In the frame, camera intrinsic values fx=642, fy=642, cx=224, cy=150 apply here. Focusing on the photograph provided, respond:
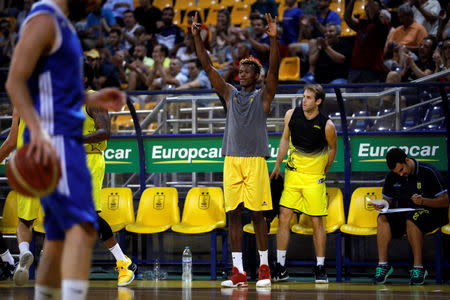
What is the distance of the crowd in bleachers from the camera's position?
34.9ft

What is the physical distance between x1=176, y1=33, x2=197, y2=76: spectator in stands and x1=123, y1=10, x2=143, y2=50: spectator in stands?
1.46 m

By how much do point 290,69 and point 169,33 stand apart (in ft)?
13.1

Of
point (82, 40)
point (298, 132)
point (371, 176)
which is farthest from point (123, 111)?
point (82, 40)

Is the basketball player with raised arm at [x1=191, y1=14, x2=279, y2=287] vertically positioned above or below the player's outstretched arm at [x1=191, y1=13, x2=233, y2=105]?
below

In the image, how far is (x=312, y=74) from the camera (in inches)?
443

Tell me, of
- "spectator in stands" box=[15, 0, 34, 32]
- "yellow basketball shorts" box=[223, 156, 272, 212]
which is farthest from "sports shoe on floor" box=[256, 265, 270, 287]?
"spectator in stands" box=[15, 0, 34, 32]

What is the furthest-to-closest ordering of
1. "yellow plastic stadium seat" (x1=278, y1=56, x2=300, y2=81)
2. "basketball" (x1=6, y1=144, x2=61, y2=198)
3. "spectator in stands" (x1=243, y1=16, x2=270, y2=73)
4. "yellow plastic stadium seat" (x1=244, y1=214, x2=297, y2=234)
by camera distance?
"spectator in stands" (x1=243, y1=16, x2=270, y2=73) → "yellow plastic stadium seat" (x1=278, y1=56, x2=300, y2=81) → "yellow plastic stadium seat" (x1=244, y1=214, x2=297, y2=234) → "basketball" (x1=6, y1=144, x2=61, y2=198)

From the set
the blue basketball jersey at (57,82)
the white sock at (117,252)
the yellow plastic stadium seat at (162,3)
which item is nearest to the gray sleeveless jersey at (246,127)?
the white sock at (117,252)

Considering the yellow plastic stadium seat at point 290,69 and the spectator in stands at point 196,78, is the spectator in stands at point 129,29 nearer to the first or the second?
the spectator in stands at point 196,78

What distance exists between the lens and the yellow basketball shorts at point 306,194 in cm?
765

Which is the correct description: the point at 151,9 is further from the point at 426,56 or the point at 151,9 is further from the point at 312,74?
the point at 426,56

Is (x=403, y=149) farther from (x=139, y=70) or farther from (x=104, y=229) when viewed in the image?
(x=139, y=70)

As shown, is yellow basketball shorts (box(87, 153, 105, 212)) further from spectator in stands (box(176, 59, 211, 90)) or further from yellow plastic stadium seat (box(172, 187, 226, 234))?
spectator in stands (box(176, 59, 211, 90))

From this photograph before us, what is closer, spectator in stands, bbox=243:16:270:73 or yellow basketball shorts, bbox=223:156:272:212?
yellow basketball shorts, bbox=223:156:272:212
